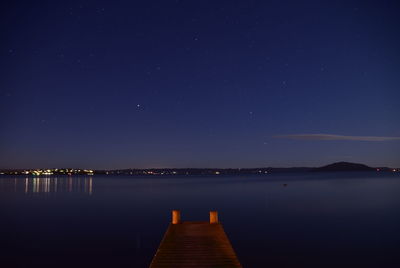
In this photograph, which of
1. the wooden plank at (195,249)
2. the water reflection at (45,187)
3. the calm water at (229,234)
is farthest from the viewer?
the water reflection at (45,187)

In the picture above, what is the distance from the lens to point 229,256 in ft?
46.0

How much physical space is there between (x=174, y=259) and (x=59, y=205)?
39.5m

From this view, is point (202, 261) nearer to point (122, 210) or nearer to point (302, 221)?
point (302, 221)

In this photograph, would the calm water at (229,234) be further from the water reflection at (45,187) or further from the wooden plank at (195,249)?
the water reflection at (45,187)

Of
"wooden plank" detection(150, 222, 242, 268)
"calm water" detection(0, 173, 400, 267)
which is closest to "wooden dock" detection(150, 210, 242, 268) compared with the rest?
"wooden plank" detection(150, 222, 242, 268)

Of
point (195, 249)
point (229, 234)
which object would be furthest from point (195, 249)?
point (229, 234)

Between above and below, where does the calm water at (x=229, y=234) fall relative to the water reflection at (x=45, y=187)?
below

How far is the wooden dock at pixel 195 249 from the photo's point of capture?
1331 centimetres

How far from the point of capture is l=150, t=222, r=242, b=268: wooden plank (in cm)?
1331

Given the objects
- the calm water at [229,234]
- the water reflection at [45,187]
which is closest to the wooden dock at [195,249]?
the calm water at [229,234]

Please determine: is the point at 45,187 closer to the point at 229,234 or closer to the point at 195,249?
the point at 229,234

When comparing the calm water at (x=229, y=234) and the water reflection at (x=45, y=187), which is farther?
the water reflection at (x=45, y=187)

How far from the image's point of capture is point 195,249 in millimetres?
14789

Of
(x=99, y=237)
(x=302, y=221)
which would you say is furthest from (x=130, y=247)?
(x=302, y=221)
